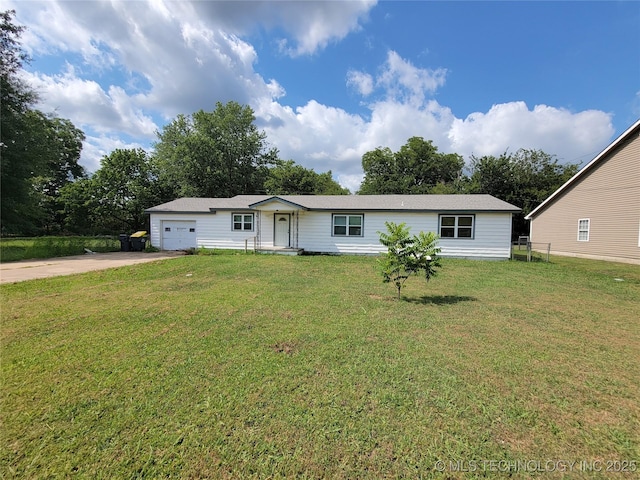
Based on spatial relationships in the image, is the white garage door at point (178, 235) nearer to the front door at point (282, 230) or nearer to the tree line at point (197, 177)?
the front door at point (282, 230)

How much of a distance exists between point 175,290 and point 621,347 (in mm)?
8486

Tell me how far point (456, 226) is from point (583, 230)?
339 inches

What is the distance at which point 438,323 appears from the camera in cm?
486

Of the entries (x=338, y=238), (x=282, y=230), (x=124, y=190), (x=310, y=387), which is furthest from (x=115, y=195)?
(x=310, y=387)

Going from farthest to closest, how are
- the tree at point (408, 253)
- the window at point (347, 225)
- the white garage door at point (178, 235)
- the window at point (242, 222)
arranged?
the white garage door at point (178, 235), the window at point (242, 222), the window at point (347, 225), the tree at point (408, 253)

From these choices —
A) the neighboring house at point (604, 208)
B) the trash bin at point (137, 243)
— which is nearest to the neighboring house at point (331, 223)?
the trash bin at point (137, 243)

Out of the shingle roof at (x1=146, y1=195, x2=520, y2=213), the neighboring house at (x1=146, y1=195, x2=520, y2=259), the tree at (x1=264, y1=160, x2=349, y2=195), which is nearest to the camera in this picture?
the neighboring house at (x1=146, y1=195, x2=520, y2=259)

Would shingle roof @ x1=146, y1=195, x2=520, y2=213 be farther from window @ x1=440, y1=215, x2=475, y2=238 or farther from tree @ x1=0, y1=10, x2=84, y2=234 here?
tree @ x1=0, y1=10, x2=84, y2=234

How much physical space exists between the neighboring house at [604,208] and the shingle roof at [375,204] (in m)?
5.56

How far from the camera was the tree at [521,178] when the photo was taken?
91.0 feet

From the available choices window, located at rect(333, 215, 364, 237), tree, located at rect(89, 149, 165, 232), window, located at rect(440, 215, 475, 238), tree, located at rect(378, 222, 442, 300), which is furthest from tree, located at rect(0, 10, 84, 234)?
window, located at rect(440, 215, 475, 238)

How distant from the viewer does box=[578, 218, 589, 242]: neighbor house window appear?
52.3 ft

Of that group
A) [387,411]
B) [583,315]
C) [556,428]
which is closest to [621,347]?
[583,315]

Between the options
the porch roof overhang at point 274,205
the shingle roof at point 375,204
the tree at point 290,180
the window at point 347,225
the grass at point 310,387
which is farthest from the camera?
the tree at point 290,180
